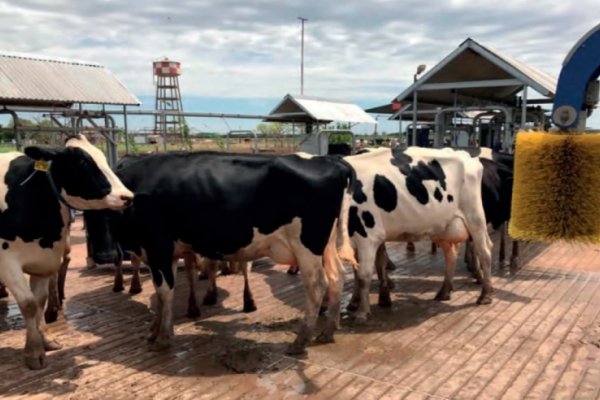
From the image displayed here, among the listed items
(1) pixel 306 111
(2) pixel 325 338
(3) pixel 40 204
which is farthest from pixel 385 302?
(1) pixel 306 111

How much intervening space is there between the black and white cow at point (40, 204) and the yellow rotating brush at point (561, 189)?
10.5 feet

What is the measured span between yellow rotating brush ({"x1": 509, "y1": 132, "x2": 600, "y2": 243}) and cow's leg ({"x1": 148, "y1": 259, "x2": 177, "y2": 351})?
310cm

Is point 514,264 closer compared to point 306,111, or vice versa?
point 514,264

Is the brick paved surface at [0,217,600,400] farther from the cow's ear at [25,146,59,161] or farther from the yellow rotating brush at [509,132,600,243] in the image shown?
the cow's ear at [25,146,59,161]

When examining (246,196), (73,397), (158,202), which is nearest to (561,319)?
(246,196)

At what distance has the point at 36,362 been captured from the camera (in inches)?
180

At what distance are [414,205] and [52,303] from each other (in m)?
4.08

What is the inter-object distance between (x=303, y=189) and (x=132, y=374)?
2134mm

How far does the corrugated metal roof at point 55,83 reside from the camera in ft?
32.5

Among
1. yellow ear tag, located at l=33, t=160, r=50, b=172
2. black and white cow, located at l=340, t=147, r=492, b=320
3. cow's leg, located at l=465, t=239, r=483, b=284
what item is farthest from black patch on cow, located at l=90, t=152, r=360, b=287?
cow's leg, located at l=465, t=239, r=483, b=284

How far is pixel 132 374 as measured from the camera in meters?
4.51

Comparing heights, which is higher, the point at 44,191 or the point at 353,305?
the point at 44,191

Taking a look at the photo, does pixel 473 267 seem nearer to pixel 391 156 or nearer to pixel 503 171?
pixel 503 171

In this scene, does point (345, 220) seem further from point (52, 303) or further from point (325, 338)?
point (52, 303)
